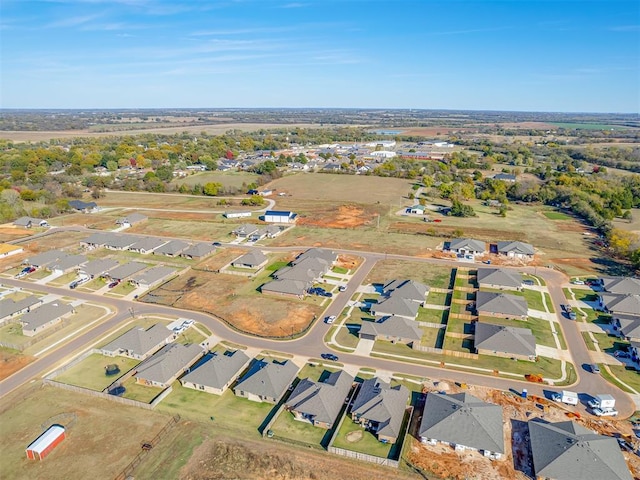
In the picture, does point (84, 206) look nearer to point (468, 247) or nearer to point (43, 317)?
point (43, 317)

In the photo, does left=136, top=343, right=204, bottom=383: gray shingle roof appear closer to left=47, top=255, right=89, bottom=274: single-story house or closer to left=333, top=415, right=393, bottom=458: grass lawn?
left=333, top=415, right=393, bottom=458: grass lawn

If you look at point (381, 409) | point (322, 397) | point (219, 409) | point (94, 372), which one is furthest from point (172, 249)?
point (381, 409)

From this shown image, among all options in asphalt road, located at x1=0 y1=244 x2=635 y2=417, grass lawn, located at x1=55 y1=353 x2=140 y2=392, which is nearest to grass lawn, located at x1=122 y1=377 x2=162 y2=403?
grass lawn, located at x1=55 y1=353 x2=140 y2=392

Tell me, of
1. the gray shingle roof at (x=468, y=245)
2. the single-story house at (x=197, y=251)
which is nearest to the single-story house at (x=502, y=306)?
the gray shingle roof at (x=468, y=245)

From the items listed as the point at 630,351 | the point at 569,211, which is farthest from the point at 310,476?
the point at 569,211

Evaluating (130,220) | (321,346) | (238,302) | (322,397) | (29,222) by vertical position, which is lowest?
(321,346)

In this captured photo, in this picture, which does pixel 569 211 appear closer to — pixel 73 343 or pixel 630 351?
pixel 630 351
